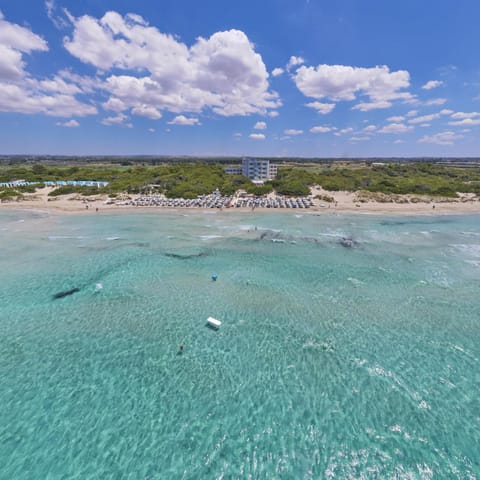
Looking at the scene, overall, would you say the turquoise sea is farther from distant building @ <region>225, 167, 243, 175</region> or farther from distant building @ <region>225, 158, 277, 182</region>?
distant building @ <region>225, 167, 243, 175</region>

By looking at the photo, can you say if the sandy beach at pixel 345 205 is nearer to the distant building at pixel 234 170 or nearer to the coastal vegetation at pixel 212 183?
the coastal vegetation at pixel 212 183

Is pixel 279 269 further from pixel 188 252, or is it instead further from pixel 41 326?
pixel 41 326

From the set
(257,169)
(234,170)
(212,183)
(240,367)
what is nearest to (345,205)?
(212,183)

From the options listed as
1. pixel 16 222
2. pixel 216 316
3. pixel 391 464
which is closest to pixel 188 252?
pixel 216 316

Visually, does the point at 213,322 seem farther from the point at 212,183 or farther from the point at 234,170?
the point at 234,170

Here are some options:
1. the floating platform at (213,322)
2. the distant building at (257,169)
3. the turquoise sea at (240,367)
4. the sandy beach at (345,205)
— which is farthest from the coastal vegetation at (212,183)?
the floating platform at (213,322)

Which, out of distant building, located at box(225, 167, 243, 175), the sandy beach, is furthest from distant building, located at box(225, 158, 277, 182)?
the sandy beach
